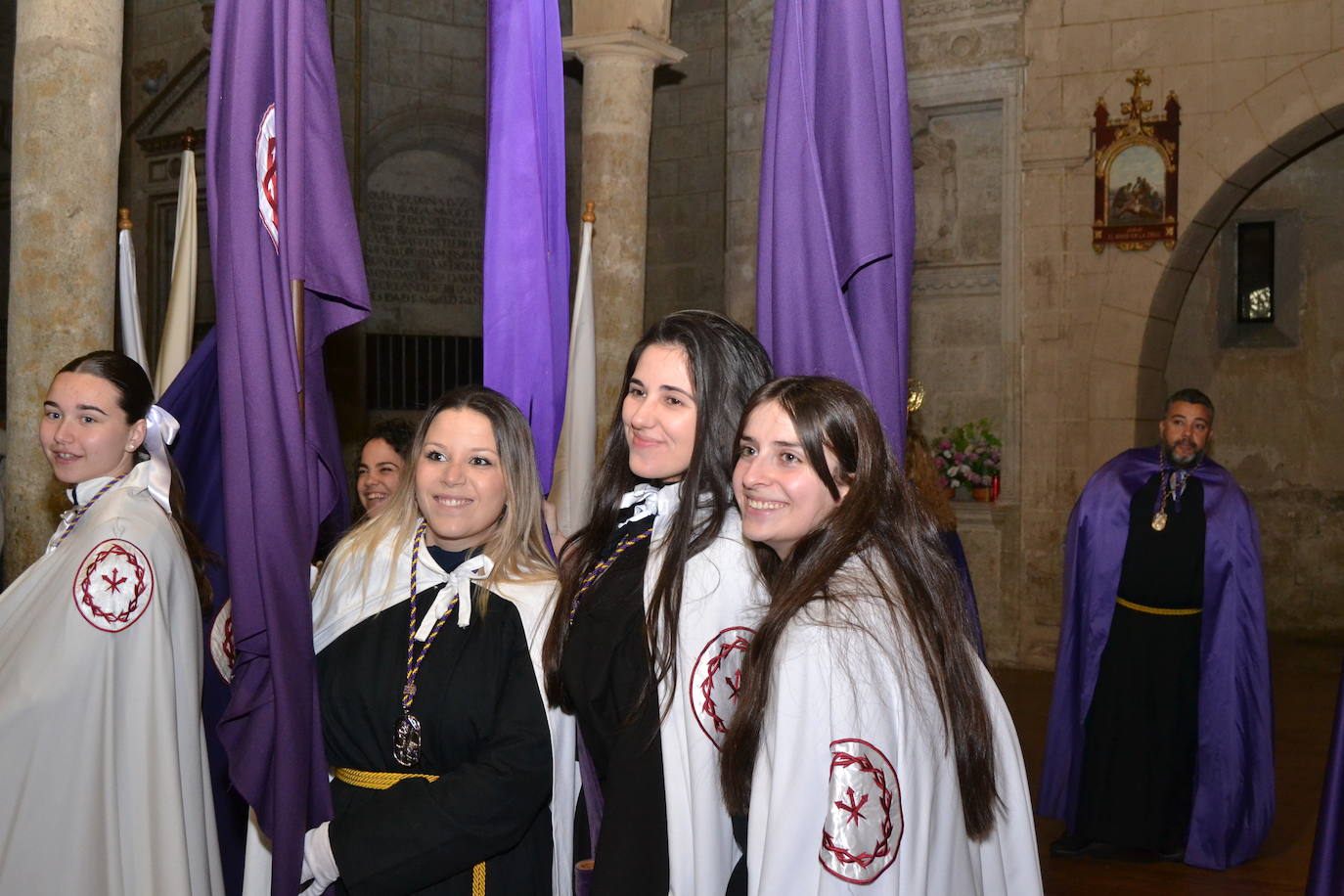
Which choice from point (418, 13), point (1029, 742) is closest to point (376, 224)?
point (418, 13)

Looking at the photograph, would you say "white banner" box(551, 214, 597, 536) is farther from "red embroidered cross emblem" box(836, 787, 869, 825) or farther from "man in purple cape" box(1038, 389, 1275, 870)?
"red embroidered cross emblem" box(836, 787, 869, 825)

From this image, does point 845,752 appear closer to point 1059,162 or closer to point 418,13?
point 1059,162

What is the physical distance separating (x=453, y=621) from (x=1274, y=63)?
27.1 feet

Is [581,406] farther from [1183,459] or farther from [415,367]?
[415,367]

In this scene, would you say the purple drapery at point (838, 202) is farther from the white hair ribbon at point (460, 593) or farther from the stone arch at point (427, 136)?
the stone arch at point (427, 136)

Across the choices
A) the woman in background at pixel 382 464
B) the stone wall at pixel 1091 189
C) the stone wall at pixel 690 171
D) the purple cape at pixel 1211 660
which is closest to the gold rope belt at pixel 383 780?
the woman in background at pixel 382 464

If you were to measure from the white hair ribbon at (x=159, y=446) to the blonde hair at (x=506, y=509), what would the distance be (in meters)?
0.60

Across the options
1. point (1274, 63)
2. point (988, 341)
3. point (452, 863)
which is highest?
point (1274, 63)

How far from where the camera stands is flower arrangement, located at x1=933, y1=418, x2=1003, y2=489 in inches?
387

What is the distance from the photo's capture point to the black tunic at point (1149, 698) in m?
5.78

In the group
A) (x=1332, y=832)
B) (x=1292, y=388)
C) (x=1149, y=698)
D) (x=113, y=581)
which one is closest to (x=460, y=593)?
(x=113, y=581)

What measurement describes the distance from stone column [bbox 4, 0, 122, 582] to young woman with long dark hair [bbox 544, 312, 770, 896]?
307 cm

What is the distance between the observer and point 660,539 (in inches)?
96.3

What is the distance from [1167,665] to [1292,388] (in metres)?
7.50
